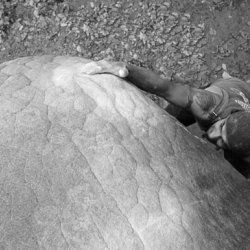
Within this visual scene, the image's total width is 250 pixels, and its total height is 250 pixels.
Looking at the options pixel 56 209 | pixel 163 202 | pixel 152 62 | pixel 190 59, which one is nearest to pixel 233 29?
pixel 190 59

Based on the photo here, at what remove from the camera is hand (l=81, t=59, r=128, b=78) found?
1405 millimetres

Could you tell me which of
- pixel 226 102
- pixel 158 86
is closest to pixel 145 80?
pixel 158 86

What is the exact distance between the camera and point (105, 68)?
1418 mm

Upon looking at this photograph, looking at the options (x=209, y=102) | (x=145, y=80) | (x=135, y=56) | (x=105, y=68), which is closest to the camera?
(x=105, y=68)

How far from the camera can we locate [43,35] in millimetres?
2934

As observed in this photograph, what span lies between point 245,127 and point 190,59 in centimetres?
149

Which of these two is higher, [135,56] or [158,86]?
[158,86]

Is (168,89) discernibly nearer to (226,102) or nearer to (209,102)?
(209,102)

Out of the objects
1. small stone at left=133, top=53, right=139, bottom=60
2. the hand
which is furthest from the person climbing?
small stone at left=133, top=53, right=139, bottom=60

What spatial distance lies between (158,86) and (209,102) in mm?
278

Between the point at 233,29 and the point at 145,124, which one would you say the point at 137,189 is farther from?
the point at 233,29

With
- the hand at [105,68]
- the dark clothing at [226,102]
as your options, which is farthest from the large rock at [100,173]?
the dark clothing at [226,102]

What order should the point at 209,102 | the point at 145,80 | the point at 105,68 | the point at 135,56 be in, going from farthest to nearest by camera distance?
the point at 135,56 → the point at 209,102 → the point at 145,80 → the point at 105,68

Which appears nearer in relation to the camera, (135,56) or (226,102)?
(226,102)
